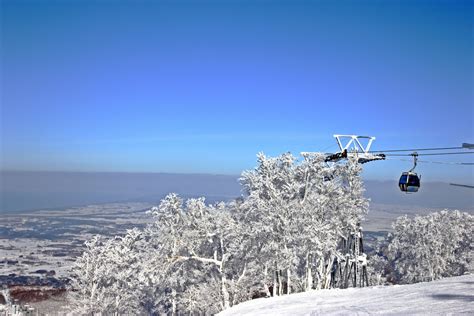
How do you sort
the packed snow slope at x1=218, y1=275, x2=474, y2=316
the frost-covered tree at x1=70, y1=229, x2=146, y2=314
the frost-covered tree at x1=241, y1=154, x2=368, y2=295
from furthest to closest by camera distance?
the frost-covered tree at x1=70, y1=229, x2=146, y2=314 < the frost-covered tree at x1=241, y1=154, x2=368, y2=295 < the packed snow slope at x1=218, y1=275, x2=474, y2=316

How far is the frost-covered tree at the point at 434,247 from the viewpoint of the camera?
44.1m

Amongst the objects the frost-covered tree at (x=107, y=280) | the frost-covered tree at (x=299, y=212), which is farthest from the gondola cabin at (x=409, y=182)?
the frost-covered tree at (x=107, y=280)

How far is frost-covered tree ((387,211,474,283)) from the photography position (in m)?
44.1

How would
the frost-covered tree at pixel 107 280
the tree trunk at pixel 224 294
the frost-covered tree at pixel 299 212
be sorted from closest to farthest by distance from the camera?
the frost-covered tree at pixel 299 212 < the tree trunk at pixel 224 294 < the frost-covered tree at pixel 107 280

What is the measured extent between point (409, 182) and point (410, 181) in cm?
8

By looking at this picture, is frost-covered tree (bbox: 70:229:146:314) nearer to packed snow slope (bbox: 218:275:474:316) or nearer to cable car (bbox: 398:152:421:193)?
packed snow slope (bbox: 218:275:474:316)

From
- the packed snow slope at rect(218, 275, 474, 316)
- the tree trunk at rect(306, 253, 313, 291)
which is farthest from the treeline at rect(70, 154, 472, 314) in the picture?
the packed snow slope at rect(218, 275, 474, 316)

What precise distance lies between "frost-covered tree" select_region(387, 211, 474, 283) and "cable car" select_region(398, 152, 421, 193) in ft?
81.9

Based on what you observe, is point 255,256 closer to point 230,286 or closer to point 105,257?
point 230,286

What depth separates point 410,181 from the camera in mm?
21531

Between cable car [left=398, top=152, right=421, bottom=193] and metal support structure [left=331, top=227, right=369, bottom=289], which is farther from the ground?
cable car [left=398, top=152, right=421, bottom=193]

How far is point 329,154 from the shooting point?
1254 inches

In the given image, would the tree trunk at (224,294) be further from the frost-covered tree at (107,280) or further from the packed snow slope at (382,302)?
the packed snow slope at (382,302)

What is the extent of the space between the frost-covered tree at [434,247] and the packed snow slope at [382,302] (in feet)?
89.2
